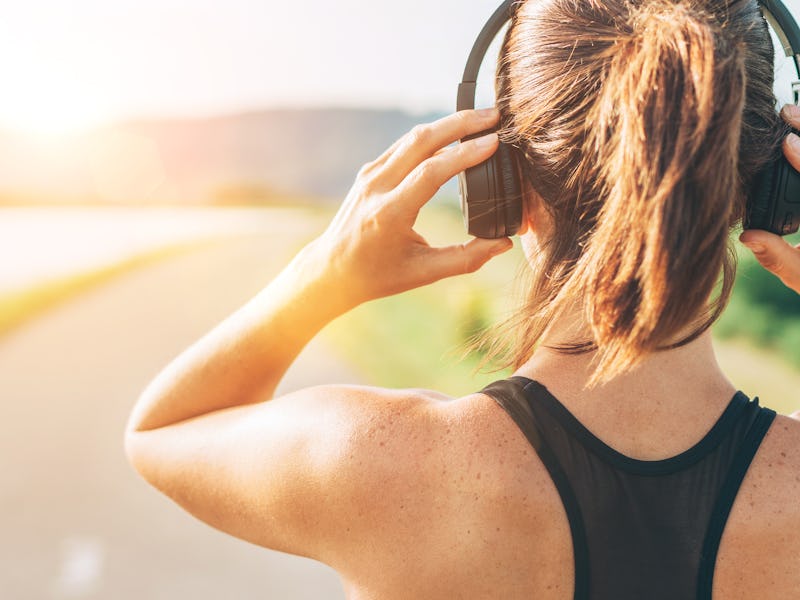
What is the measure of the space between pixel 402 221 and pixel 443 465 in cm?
32

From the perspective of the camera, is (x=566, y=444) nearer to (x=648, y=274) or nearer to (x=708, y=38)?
(x=648, y=274)

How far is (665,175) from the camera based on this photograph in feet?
2.59

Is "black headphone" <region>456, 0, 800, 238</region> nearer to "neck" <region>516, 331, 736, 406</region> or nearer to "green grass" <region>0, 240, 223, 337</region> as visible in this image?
"neck" <region>516, 331, 736, 406</region>

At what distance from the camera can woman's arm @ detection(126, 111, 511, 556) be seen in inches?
37.8

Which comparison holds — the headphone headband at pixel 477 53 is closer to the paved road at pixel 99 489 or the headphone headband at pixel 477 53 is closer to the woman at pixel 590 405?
the woman at pixel 590 405

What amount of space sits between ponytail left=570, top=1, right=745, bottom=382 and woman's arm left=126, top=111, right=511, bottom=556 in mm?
238

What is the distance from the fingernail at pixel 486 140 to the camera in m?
1.02

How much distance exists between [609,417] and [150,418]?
2.27 feet

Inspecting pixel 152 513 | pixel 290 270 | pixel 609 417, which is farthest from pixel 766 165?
pixel 152 513

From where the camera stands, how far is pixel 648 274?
31.7 inches

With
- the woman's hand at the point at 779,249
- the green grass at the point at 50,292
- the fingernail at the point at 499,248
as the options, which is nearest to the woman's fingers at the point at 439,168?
the fingernail at the point at 499,248

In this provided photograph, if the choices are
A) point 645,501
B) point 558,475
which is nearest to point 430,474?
point 558,475

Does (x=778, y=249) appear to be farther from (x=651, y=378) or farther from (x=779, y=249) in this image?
(x=651, y=378)

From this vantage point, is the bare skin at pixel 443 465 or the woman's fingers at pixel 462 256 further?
the woman's fingers at pixel 462 256
